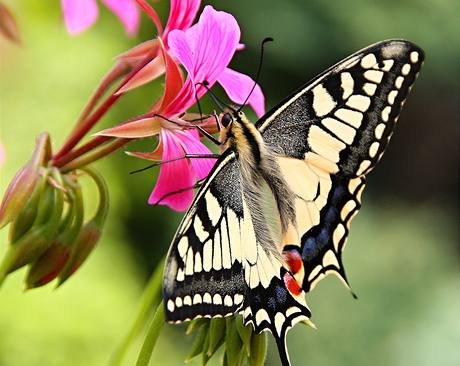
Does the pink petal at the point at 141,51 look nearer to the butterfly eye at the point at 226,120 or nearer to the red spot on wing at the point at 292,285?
the butterfly eye at the point at 226,120

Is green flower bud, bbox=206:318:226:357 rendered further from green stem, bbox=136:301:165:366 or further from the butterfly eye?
the butterfly eye

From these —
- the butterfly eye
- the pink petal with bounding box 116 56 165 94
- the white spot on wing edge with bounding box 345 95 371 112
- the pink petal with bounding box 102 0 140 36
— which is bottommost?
the white spot on wing edge with bounding box 345 95 371 112

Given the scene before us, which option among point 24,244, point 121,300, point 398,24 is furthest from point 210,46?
point 398,24

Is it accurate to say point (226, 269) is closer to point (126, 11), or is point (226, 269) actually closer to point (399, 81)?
point (399, 81)

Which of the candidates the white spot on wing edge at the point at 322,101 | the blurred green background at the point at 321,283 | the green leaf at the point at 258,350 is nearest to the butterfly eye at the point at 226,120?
the white spot on wing edge at the point at 322,101

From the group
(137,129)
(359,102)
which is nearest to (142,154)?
(137,129)

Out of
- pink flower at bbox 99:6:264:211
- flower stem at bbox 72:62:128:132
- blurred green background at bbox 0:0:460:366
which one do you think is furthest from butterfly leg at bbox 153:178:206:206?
blurred green background at bbox 0:0:460:366
